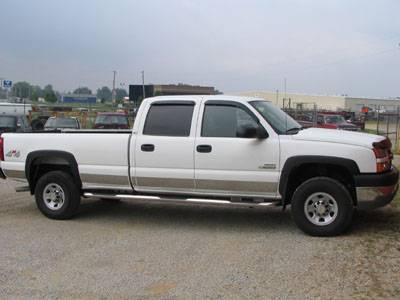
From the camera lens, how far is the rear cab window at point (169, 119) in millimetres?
7566

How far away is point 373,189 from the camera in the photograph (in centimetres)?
674

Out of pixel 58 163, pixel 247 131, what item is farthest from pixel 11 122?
pixel 247 131

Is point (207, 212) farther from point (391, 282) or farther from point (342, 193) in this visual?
point (391, 282)

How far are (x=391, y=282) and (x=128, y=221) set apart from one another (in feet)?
13.8

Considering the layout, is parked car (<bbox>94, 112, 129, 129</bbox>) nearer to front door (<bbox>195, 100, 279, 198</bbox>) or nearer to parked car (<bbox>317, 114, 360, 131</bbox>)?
parked car (<bbox>317, 114, 360, 131</bbox>)

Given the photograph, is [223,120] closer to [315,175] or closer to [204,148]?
[204,148]

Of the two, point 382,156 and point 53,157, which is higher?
point 382,156

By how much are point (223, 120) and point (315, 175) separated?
1.47 meters

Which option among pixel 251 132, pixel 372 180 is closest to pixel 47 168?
pixel 251 132

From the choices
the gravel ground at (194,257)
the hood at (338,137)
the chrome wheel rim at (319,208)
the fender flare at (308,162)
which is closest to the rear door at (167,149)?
the gravel ground at (194,257)

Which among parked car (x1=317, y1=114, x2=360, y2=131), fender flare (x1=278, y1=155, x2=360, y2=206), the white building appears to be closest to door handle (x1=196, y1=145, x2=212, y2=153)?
fender flare (x1=278, y1=155, x2=360, y2=206)

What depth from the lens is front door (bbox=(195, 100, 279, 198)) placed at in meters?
7.09

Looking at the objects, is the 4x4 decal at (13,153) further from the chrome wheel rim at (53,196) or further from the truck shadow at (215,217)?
the truck shadow at (215,217)

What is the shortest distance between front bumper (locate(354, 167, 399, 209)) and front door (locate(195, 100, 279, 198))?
1.07 m
